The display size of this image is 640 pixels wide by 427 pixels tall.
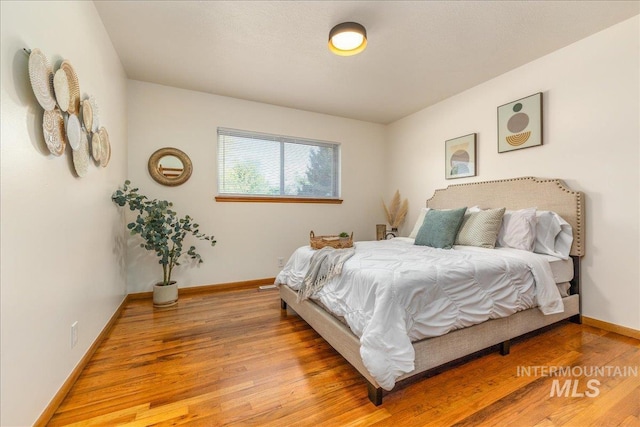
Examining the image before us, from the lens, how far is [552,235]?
2318mm

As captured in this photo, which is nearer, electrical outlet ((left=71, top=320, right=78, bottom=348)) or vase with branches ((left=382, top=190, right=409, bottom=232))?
electrical outlet ((left=71, top=320, right=78, bottom=348))

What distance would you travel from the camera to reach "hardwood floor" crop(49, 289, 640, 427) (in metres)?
1.28

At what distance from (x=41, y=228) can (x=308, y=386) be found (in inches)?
60.4

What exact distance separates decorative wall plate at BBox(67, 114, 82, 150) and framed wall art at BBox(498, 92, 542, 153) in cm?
362

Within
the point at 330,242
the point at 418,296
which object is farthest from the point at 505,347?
the point at 330,242

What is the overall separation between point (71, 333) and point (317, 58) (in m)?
2.80

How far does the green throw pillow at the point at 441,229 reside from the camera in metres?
2.53

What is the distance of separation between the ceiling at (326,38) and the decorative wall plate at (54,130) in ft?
Answer: 3.93

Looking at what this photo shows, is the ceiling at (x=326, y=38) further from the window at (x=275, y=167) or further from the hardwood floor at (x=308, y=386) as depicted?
the hardwood floor at (x=308, y=386)

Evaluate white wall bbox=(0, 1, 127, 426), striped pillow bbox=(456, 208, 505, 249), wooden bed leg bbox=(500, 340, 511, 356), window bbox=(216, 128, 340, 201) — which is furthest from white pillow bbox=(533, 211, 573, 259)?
white wall bbox=(0, 1, 127, 426)

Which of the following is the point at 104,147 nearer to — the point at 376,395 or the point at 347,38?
the point at 347,38

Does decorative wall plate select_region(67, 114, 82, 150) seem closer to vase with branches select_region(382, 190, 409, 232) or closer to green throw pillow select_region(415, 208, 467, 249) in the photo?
green throw pillow select_region(415, 208, 467, 249)

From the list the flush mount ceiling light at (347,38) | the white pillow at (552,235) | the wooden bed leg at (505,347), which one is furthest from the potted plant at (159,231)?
the white pillow at (552,235)

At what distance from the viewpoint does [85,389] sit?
4.90ft
